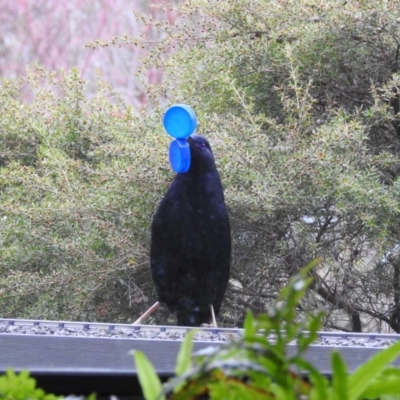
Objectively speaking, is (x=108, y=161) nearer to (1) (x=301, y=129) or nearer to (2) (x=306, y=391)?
(1) (x=301, y=129)

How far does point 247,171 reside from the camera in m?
3.53

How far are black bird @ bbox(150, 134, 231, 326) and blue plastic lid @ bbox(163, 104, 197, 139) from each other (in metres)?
0.10

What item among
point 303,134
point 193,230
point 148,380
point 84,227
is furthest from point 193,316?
point 148,380

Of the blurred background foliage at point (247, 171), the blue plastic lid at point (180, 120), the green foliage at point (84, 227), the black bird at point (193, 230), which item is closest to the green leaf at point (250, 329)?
the blue plastic lid at point (180, 120)

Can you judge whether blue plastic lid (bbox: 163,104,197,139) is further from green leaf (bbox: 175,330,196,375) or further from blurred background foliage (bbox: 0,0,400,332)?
green leaf (bbox: 175,330,196,375)

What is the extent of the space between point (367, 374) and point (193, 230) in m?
2.29

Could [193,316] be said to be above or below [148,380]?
below

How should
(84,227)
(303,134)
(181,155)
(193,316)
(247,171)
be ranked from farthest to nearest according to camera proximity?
(84,227), (303,134), (247,171), (193,316), (181,155)

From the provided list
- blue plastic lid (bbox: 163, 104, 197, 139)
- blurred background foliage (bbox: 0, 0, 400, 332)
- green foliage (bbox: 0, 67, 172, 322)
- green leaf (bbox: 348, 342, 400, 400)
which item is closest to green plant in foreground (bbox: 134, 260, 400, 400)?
green leaf (bbox: 348, 342, 400, 400)

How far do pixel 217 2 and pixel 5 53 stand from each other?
5241 mm

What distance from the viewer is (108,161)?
418 centimetres

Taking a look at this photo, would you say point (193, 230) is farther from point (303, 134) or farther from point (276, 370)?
point (276, 370)

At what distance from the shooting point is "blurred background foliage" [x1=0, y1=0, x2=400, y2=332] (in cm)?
351

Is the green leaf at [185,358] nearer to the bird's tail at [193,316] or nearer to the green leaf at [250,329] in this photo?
the green leaf at [250,329]
